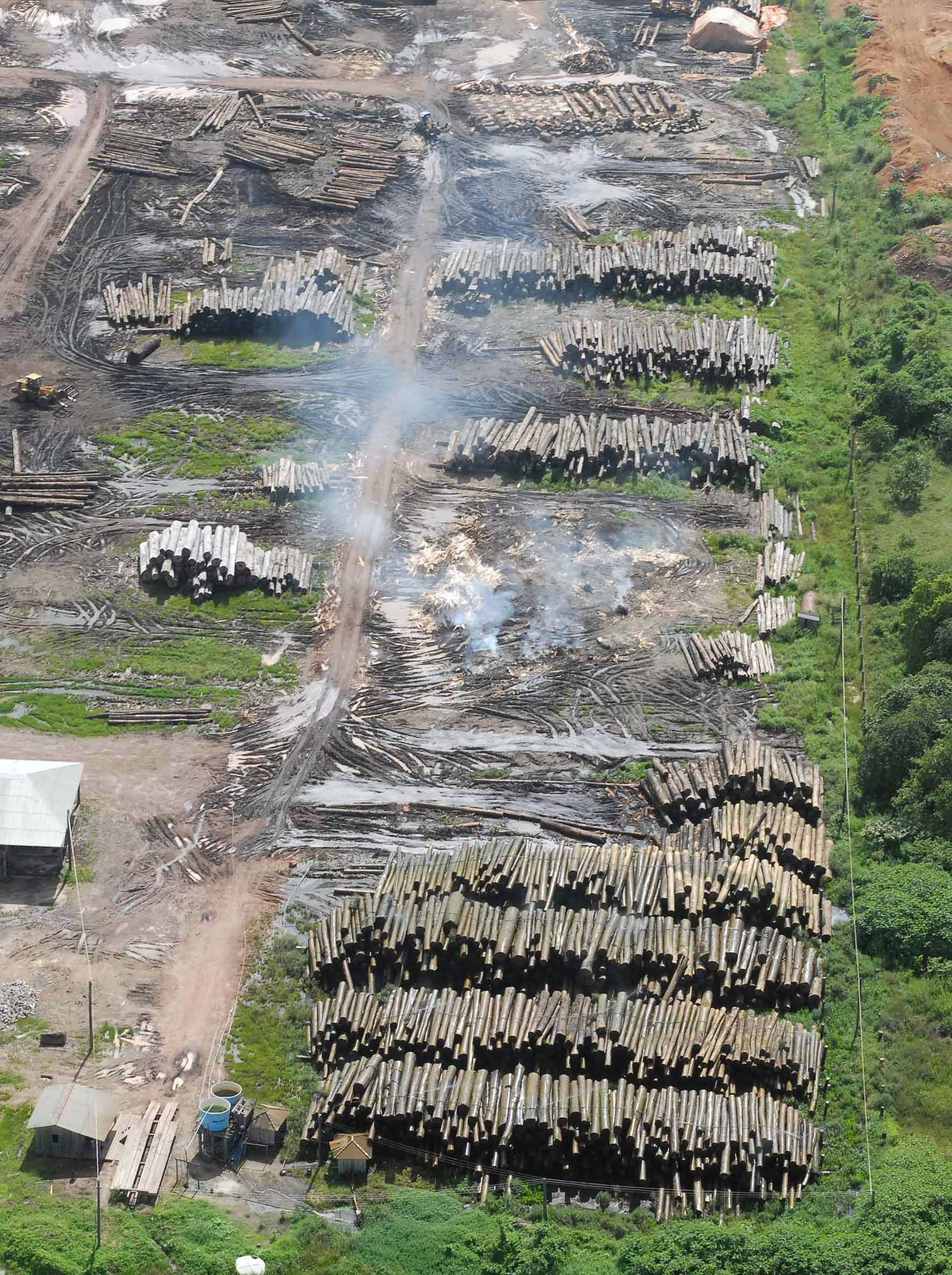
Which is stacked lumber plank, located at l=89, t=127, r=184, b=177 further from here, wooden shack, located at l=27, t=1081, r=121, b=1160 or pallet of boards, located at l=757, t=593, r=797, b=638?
wooden shack, located at l=27, t=1081, r=121, b=1160

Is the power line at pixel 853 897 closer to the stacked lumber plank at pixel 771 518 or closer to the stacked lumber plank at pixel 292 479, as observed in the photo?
the stacked lumber plank at pixel 771 518

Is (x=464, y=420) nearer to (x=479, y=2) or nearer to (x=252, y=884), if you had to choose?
(x=252, y=884)

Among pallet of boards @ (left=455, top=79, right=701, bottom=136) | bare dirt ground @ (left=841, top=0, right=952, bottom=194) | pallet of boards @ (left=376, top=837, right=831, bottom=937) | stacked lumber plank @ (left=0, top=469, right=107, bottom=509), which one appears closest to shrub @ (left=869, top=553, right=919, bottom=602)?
pallet of boards @ (left=376, top=837, right=831, bottom=937)

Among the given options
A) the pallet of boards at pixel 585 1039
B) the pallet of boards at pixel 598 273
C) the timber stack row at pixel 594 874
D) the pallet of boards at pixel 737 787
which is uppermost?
the pallet of boards at pixel 598 273

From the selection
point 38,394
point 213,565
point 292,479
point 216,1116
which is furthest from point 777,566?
point 38,394

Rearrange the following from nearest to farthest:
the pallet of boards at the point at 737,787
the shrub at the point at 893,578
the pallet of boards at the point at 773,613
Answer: the pallet of boards at the point at 737,787, the pallet of boards at the point at 773,613, the shrub at the point at 893,578

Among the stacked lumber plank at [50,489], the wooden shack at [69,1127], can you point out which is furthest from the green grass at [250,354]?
the wooden shack at [69,1127]
